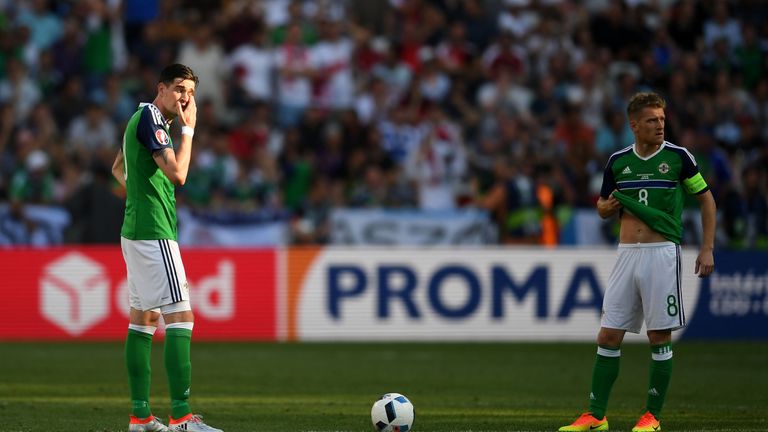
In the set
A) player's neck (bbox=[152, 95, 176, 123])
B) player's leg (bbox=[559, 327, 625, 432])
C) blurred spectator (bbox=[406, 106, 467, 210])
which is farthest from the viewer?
blurred spectator (bbox=[406, 106, 467, 210])

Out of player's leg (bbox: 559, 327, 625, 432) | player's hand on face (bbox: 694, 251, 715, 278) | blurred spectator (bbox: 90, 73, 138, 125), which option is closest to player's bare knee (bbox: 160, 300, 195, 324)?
player's leg (bbox: 559, 327, 625, 432)

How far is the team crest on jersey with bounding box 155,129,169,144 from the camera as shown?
316 inches

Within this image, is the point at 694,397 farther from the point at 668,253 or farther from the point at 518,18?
the point at 518,18

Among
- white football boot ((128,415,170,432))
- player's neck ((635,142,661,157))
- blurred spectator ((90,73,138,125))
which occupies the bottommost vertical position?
white football boot ((128,415,170,432))

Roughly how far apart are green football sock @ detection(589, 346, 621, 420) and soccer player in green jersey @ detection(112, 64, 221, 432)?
2736mm

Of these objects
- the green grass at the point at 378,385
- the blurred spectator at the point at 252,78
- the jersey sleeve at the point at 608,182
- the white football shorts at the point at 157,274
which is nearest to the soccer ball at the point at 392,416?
the green grass at the point at 378,385

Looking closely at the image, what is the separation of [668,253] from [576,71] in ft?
47.8

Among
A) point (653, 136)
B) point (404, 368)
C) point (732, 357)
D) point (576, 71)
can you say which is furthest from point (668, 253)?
point (576, 71)

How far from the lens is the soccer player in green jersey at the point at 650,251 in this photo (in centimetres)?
868

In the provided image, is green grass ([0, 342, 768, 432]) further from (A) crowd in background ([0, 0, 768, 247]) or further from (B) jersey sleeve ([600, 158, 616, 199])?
(A) crowd in background ([0, 0, 768, 247])

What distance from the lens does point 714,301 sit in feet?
56.8

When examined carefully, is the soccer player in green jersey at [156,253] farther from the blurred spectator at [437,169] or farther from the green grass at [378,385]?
the blurred spectator at [437,169]

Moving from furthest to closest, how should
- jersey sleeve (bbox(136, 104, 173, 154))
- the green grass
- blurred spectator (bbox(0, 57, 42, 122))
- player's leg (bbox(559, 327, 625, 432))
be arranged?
1. blurred spectator (bbox(0, 57, 42, 122))
2. the green grass
3. player's leg (bbox(559, 327, 625, 432))
4. jersey sleeve (bbox(136, 104, 173, 154))

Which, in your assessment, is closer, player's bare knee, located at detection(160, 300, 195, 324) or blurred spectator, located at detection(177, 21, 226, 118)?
player's bare knee, located at detection(160, 300, 195, 324)
